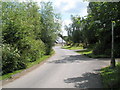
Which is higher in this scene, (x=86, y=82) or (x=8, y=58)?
(x=8, y=58)

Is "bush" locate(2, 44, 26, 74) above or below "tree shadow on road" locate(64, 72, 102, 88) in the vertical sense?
above

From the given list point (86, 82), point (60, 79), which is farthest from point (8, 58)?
point (86, 82)

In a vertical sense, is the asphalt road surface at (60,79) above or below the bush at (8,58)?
below

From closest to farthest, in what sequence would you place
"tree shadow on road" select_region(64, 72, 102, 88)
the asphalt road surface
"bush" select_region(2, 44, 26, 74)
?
1. "tree shadow on road" select_region(64, 72, 102, 88)
2. the asphalt road surface
3. "bush" select_region(2, 44, 26, 74)

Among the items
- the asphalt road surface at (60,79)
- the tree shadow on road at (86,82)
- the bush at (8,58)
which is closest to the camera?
the tree shadow on road at (86,82)

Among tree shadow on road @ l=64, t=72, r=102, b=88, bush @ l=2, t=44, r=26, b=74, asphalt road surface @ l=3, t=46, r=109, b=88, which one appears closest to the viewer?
tree shadow on road @ l=64, t=72, r=102, b=88

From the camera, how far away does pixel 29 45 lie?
12406 millimetres

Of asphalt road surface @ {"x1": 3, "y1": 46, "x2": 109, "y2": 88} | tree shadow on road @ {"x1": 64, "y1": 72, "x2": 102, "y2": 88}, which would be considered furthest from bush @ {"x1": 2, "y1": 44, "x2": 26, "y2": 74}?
tree shadow on road @ {"x1": 64, "y1": 72, "x2": 102, "y2": 88}

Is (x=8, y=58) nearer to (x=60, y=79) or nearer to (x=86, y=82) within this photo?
(x=60, y=79)

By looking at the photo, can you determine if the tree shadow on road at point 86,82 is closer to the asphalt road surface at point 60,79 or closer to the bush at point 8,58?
the asphalt road surface at point 60,79

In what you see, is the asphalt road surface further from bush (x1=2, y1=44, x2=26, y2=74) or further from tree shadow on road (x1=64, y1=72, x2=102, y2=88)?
bush (x1=2, y1=44, x2=26, y2=74)

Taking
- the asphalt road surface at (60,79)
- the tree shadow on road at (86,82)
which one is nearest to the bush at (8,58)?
the asphalt road surface at (60,79)

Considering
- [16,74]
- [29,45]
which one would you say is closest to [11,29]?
[29,45]

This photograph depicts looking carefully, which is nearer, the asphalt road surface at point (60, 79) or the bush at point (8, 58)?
the asphalt road surface at point (60, 79)
